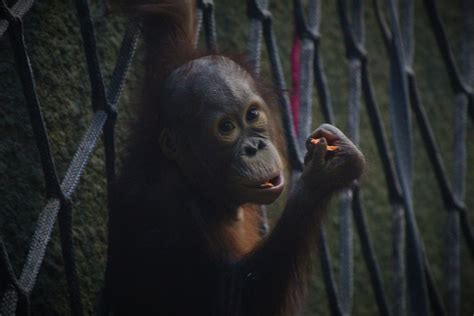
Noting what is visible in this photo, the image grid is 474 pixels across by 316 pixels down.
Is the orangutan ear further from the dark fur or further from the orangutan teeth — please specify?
the orangutan teeth

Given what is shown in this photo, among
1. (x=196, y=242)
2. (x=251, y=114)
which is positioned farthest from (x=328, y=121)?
(x=196, y=242)

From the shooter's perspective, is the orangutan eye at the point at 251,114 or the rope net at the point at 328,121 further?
the orangutan eye at the point at 251,114

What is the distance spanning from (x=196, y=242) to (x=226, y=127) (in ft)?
0.72

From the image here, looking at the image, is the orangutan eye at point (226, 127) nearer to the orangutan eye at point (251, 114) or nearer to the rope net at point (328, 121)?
the orangutan eye at point (251, 114)

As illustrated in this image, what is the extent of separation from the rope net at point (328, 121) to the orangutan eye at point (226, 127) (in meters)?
0.22

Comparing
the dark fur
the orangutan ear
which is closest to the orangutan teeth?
the dark fur

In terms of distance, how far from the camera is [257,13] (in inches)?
80.8

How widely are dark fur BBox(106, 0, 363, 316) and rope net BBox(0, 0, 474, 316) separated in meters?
0.08

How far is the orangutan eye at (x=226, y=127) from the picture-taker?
170 cm

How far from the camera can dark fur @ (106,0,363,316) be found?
1.63 metres

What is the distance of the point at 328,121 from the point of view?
2.19m

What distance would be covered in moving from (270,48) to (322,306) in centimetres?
105

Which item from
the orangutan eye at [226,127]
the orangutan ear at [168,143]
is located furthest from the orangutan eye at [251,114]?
the orangutan ear at [168,143]

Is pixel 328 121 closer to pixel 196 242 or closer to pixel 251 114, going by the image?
pixel 251 114
